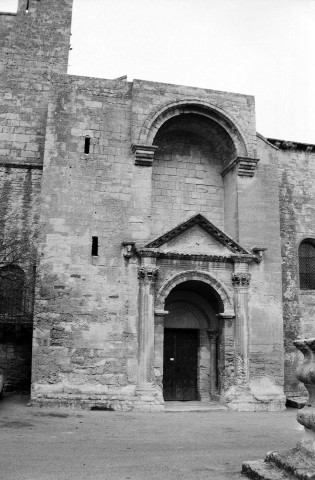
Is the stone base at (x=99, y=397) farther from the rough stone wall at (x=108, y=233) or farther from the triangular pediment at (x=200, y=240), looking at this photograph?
the triangular pediment at (x=200, y=240)

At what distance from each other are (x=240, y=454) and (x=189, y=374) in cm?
746

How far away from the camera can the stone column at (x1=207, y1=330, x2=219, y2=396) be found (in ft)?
48.5

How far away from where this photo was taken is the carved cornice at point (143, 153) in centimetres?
1459

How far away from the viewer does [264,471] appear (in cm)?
563

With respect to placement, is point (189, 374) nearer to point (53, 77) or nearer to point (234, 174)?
point (234, 174)

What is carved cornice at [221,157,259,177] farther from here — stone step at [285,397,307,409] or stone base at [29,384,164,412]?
stone base at [29,384,164,412]

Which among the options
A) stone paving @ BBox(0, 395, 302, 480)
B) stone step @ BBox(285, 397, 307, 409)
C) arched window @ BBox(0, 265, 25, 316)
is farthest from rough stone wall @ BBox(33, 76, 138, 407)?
stone step @ BBox(285, 397, 307, 409)

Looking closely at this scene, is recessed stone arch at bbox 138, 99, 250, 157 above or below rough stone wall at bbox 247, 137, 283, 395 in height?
above

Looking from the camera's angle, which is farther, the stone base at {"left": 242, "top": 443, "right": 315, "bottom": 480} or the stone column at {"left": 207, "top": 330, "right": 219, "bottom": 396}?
the stone column at {"left": 207, "top": 330, "right": 219, "bottom": 396}

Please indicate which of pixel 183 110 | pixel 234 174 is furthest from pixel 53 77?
pixel 234 174

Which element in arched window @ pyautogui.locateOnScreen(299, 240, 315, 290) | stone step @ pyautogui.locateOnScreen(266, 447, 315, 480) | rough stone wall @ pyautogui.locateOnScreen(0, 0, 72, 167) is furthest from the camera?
arched window @ pyautogui.locateOnScreen(299, 240, 315, 290)

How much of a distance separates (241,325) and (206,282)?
5.40 feet

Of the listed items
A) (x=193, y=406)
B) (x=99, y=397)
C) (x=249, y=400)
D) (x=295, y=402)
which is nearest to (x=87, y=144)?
(x=99, y=397)

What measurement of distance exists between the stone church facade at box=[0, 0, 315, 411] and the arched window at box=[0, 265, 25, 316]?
0.07 m
